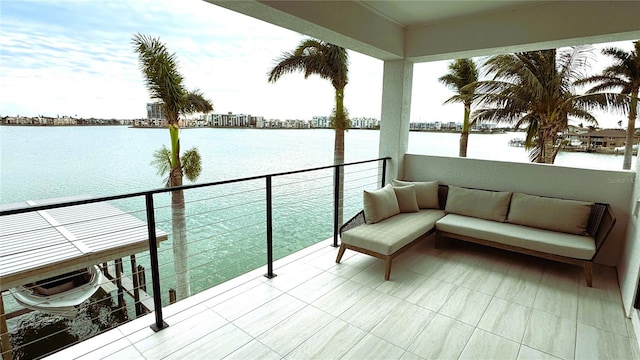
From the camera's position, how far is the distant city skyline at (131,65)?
7738 mm

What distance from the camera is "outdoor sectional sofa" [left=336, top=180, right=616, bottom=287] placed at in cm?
297

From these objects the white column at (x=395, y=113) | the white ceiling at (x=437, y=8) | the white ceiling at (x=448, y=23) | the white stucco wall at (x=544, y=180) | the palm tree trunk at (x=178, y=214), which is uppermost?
the white ceiling at (x=437, y=8)

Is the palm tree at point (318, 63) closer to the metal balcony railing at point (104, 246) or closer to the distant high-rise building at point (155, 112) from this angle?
the distant high-rise building at point (155, 112)

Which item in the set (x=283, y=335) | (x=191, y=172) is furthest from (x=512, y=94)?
(x=191, y=172)

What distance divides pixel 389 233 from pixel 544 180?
216 centimetres

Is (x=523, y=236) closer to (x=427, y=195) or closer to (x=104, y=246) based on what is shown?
(x=427, y=195)

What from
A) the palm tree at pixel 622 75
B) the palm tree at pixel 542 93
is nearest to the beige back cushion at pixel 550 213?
the palm tree at pixel 542 93

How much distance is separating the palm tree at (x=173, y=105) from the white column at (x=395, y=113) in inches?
170

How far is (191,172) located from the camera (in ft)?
26.6

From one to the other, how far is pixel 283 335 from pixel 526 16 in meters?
4.17

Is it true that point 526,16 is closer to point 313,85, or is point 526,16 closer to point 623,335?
point 623,335

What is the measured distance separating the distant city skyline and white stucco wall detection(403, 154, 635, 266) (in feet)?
3.39

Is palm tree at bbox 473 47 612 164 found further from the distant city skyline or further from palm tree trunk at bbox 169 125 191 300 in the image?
palm tree trunk at bbox 169 125 191 300

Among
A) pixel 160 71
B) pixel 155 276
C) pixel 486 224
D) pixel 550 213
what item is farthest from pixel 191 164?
pixel 550 213
